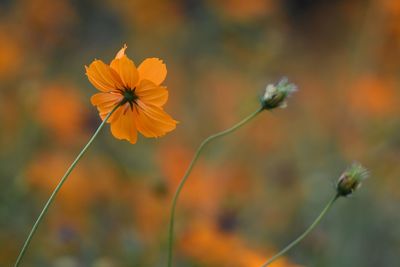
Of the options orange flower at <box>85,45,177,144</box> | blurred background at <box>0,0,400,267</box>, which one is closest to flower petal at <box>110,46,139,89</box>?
orange flower at <box>85,45,177,144</box>

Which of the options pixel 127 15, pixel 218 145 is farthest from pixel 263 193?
pixel 127 15

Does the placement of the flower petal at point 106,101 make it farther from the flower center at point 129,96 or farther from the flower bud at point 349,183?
the flower bud at point 349,183

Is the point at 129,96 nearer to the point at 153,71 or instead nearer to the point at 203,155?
the point at 153,71

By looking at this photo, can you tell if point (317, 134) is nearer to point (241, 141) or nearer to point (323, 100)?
point (241, 141)

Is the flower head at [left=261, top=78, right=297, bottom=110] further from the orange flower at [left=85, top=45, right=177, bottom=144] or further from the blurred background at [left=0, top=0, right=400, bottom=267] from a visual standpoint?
the blurred background at [left=0, top=0, right=400, bottom=267]

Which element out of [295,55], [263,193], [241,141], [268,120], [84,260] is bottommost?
[84,260]

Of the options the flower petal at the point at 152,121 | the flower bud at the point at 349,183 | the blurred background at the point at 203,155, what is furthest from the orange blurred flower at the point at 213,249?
the flower petal at the point at 152,121

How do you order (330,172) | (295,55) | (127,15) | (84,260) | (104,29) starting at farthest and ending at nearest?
(295,55), (104,29), (127,15), (330,172), (84,260)
